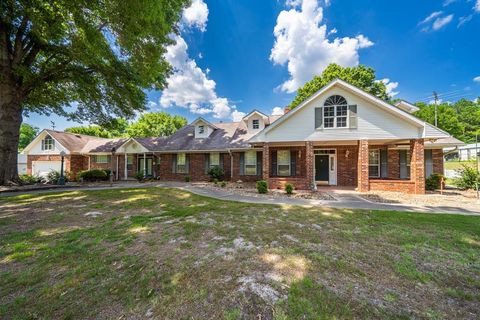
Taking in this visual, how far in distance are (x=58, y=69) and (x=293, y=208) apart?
52.2 feet

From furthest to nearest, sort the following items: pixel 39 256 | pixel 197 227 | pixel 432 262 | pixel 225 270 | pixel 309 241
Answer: pixel 197 227, pixel 309 241, pixel 39 256, pixel 432 262, pixel 225 270

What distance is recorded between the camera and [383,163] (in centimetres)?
1356

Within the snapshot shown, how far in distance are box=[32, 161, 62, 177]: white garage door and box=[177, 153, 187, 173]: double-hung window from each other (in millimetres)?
14635

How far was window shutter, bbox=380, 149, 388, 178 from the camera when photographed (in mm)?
13508

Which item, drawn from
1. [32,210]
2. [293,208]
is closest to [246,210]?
[293,208]

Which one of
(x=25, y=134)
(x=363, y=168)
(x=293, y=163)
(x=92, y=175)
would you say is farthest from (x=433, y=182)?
(x=25, y=134)

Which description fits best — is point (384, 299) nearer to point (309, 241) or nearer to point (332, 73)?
point (309, 241)

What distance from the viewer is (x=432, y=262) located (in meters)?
3.34

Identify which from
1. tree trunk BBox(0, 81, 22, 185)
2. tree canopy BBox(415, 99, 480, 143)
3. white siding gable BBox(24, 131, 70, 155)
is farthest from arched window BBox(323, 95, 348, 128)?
white siding gable BBox(24, 131, 70, 155)

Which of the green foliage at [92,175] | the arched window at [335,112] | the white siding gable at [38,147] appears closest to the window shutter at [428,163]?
the arched window at [335,112]

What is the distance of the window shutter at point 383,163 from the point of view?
1351cm

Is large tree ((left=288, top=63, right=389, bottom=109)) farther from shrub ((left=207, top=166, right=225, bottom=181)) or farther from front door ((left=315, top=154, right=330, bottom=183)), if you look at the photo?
shrub ((left=207, top=166, right=225, bottom=181))

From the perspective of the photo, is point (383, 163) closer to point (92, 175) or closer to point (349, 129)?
point (349, 129)

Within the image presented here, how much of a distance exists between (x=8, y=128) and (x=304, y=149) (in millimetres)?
18670
